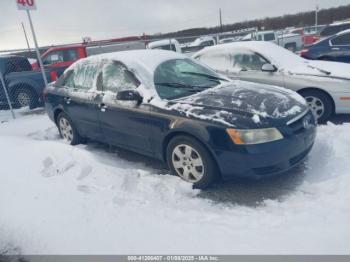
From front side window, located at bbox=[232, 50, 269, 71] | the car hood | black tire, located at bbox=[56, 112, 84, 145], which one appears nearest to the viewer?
the car hood

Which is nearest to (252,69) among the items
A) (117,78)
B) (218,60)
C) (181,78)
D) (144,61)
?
(218,60)

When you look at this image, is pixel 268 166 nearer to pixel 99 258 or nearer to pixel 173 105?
pixel 173 105

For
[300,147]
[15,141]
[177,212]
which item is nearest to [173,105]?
[177,212]

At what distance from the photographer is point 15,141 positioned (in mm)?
5078

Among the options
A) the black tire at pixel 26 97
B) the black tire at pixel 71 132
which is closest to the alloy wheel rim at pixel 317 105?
the black tire at pixel 71 132

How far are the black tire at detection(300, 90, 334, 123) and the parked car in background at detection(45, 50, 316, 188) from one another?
1649 millimetres

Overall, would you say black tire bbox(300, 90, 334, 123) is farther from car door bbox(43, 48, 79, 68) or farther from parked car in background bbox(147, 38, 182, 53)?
car door bbox(43, 48, 79, 68)

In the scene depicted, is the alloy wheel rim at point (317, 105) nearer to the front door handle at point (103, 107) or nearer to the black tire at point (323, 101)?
the black tire at point (323, 101)

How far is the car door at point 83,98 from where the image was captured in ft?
15.0

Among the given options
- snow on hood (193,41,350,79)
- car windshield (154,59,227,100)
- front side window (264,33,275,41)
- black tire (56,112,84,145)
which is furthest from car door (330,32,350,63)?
front side window (264,33,275,41)

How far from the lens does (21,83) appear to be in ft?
29.5

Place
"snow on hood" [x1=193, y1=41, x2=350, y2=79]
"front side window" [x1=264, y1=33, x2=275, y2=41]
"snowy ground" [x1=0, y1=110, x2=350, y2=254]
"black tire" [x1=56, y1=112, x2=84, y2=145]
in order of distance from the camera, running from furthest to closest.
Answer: "front side window" [x1=264, y1=33, x2=275, y2=41], "snow on hood" [x1=193, y1=41, x2=350, y2=79], "black tire" [x1=56, y1=112, x2=84, y2=145], "snowy ground" [x1=0, y1=110, x2=350, y2=254]

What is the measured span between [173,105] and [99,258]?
190cm

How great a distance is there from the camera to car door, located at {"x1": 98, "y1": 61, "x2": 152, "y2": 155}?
3.92 m
